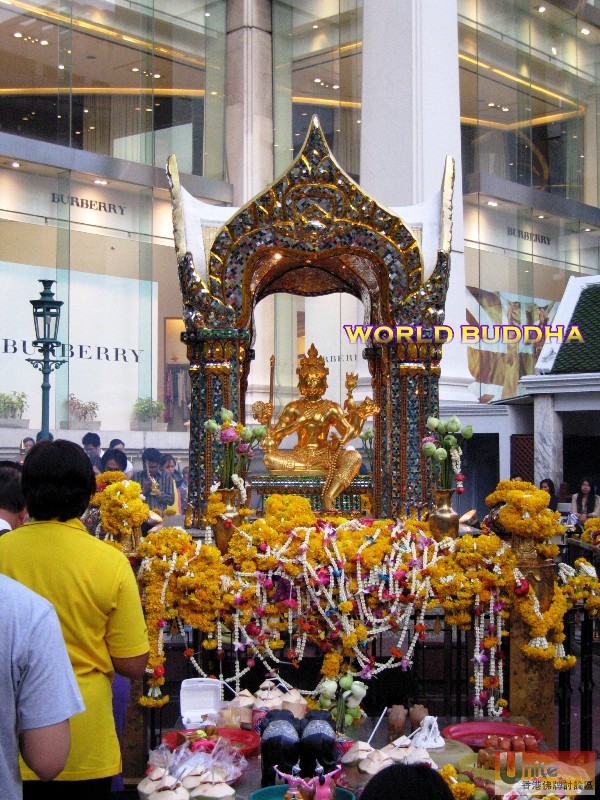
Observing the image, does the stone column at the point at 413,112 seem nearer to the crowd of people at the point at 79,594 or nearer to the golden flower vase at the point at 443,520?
the golden flower vase at the point at 443,520

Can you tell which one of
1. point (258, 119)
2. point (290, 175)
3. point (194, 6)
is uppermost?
point (194, 6)

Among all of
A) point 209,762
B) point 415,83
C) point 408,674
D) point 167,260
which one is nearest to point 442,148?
point 415,83

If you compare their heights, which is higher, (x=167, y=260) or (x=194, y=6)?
(x=194, y=6)

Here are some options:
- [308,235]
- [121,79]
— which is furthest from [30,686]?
[121,79]

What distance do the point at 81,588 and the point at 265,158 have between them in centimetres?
1899

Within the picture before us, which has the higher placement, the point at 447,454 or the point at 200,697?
the point at 447,454

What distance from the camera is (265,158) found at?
21703 millimetres

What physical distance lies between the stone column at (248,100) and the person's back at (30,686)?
19.1 meters

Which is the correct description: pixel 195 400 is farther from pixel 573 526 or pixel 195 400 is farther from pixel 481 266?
pixel 481 266

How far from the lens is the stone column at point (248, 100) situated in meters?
21.5

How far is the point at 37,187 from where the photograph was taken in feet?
59.8

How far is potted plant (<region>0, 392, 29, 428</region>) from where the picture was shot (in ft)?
56.4

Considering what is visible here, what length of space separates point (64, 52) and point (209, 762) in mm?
17042

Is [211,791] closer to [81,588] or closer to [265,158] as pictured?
[81,588]
